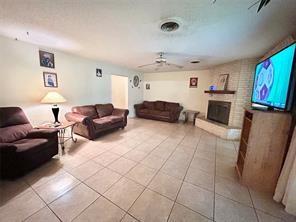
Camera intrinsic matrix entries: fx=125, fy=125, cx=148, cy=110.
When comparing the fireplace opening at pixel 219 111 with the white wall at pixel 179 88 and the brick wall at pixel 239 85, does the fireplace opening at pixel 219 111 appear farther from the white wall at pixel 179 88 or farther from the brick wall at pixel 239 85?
the white wall at pixel 179 88

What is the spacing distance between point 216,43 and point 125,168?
112 inches

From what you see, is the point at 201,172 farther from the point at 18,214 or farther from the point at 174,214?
the point at 18,214

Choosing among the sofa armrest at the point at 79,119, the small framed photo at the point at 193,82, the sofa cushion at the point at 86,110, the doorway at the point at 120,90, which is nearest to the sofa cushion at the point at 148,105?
the doorway at the point at 120,90

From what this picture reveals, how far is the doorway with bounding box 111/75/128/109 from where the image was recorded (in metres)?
5.83

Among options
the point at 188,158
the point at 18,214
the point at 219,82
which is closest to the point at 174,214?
the point at 188,158

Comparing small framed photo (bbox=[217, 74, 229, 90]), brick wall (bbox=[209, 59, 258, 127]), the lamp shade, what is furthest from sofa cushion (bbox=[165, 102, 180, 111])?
the lamp shade

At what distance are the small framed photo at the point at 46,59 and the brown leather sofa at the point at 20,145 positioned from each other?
1.27 m

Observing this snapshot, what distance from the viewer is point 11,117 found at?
2271 millimetres

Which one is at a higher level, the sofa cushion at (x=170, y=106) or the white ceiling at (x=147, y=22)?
the white ceiling at (x=147, y=22)

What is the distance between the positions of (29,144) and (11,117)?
0.83m

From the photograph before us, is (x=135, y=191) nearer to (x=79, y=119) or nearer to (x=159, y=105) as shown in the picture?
(x=79, y=119)

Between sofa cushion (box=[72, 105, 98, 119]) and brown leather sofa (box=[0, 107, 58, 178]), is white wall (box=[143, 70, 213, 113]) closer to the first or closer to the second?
sofa cushion (box=[72, 105, 98, 119])

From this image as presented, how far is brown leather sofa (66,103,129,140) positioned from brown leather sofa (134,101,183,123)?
68.3 inches

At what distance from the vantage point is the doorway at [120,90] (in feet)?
19.1
